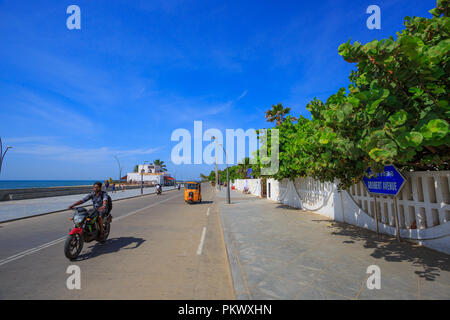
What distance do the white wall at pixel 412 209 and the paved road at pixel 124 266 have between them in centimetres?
532

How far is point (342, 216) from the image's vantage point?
386 inches

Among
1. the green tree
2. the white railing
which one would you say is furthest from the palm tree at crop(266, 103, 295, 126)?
the white railing

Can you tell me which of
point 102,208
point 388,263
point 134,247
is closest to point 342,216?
point 388,263

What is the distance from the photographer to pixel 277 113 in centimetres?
2788

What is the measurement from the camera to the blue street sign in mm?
6367

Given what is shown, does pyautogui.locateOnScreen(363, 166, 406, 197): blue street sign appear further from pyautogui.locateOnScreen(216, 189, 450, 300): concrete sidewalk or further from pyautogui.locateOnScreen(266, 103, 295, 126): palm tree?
pyautogui.locateOnScreen(266, 103, 295, 126): palm tree

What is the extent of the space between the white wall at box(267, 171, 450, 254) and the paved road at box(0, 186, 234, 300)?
17.5 feet

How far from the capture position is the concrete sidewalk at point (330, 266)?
3662mm

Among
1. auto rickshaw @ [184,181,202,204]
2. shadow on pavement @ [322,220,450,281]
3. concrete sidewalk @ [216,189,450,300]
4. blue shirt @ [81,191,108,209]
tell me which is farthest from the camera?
auto rickshaw @ [184,181,202,204]

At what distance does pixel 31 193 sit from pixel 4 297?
27.8 meters

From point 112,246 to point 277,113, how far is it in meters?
24.9
